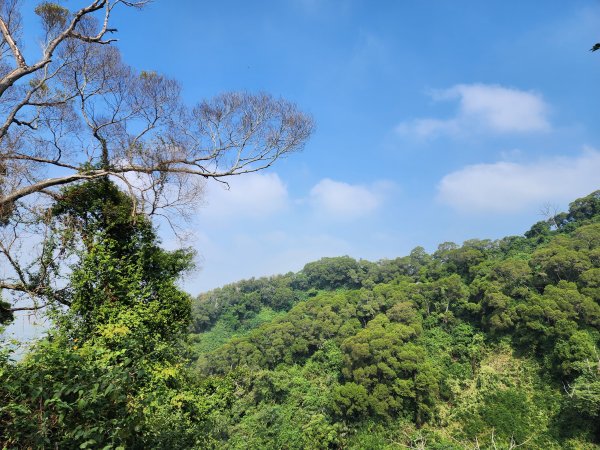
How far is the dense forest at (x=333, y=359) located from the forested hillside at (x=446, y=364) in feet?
0.36

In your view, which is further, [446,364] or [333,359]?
[333,359]

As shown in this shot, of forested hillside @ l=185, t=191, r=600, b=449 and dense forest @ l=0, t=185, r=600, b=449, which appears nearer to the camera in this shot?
dense forest @ l=0, t=185, r=600, b=449

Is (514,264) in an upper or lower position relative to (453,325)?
upper

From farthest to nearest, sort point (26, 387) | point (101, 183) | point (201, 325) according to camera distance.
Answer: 1. point (201, 325)
2. point (101, 183)
3. point (26, 387)

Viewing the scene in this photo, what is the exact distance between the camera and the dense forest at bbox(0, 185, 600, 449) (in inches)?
106

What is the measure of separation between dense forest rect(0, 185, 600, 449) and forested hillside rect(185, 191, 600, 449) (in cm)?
11

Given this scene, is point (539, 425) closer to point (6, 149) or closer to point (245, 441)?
point (245, 441)

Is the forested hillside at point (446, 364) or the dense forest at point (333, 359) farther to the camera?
the forested hillside at point (446, 364)

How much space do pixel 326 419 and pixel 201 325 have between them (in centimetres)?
4070

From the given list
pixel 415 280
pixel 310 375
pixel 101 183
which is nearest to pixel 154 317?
pixel 101 183

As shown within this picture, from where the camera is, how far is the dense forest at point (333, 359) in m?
2.70

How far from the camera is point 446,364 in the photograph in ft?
86.0

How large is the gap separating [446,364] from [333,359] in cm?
969

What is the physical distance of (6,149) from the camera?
743 cm
